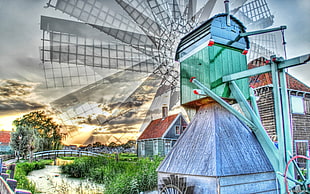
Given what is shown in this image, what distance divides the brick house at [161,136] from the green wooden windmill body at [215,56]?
13.2 meters

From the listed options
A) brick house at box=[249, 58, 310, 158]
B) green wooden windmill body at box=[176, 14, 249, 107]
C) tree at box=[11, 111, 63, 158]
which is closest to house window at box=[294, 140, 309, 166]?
brick house at box=[249, 58, 310, 158]

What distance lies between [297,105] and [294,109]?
360 millimetres

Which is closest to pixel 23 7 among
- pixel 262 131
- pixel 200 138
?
pixel 200 138

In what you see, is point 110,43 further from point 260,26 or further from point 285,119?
point 260,26

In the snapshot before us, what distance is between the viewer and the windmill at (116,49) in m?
8.16

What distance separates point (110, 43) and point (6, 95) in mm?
6929

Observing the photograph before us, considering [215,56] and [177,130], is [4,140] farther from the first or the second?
[215,56]

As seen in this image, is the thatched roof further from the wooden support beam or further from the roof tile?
the roof tile

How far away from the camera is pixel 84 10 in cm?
840

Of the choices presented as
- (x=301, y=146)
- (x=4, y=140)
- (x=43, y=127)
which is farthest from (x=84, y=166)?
(x=4, y=140)

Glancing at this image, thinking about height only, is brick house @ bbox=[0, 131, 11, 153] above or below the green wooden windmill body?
below

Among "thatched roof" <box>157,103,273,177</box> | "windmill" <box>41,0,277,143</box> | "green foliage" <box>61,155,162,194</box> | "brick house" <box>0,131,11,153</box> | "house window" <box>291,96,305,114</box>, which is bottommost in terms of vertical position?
"brick house" <box>0,131,11,153</box>

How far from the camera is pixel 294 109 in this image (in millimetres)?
11633

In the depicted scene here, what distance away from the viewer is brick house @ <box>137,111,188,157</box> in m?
19.4
